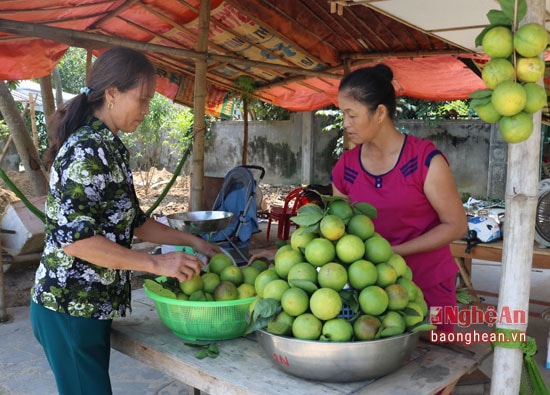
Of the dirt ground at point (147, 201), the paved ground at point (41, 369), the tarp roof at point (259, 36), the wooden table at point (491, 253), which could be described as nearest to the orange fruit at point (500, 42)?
the tarp roof at point (259, 36)

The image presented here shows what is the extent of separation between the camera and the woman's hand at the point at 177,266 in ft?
4.95

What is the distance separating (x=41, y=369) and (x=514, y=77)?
12.1 feet

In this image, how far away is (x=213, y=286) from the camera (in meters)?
1.58

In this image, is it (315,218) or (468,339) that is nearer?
(315,218)

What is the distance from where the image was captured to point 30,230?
5348 mm

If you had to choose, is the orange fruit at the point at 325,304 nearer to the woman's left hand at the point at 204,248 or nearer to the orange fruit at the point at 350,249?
the orange fruit at the point at 350,249

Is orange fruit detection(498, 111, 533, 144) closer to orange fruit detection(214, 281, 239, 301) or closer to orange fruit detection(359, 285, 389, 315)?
orange fruit detection(359, 285, 389, 315)

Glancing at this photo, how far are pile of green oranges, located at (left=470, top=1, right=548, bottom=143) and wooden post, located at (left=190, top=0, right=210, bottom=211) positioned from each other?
11.9 ft

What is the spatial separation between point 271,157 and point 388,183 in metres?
11.7

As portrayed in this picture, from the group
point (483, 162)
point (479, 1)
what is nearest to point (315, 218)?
point (479, 1)

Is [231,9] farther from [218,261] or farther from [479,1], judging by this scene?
[218,261]

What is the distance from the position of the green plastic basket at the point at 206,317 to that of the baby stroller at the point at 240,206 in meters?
3.40

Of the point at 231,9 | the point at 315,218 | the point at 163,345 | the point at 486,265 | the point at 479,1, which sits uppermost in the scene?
the point at 231,9

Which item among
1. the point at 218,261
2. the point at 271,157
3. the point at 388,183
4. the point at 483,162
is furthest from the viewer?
the point at 271,157
